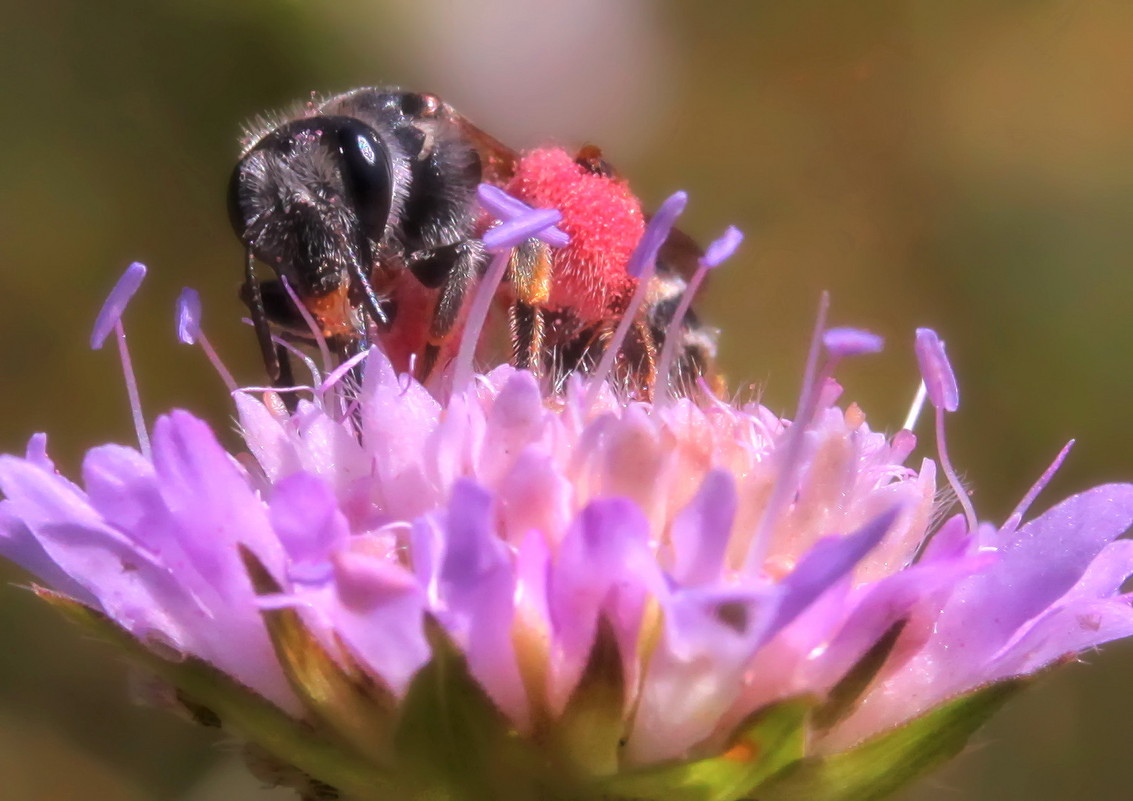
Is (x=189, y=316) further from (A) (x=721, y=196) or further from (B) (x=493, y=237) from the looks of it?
(A) (x=721, y=196)

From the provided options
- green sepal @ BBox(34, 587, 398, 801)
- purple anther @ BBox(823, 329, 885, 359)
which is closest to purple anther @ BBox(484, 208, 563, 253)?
purple anther @ BBox(823, 329, 885, 359)

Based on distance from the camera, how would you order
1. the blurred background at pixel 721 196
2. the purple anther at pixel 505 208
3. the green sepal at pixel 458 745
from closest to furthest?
the green sepal at pixel 458 745
the purple anther at pixel 505 208
the blurred background at pixel 721 196

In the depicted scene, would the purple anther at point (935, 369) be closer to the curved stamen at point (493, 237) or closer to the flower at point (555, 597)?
the flower at point (555, 597)

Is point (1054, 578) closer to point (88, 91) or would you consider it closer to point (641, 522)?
point (641, 522)

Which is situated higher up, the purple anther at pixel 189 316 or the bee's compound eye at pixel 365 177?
the bee's compound eye at pixel 365 177

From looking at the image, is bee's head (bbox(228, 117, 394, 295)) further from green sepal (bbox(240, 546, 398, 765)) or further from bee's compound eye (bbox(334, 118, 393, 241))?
green sepal (bbox(240, 546, 398, 765))

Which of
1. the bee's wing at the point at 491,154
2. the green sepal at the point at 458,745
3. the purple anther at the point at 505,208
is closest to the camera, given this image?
the green sepal at the point at 458,745

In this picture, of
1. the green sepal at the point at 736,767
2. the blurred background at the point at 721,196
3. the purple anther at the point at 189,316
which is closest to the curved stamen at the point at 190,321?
the purple anther at the point at 189,316
